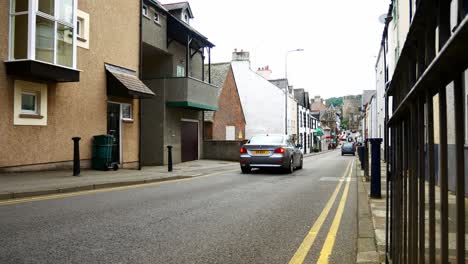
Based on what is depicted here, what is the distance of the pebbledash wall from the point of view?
36.4 ft

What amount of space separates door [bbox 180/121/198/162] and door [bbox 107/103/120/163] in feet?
21.2

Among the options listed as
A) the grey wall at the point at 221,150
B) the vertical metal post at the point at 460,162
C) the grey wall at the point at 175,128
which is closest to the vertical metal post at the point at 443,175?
the vertical metal post at the point at 460,162

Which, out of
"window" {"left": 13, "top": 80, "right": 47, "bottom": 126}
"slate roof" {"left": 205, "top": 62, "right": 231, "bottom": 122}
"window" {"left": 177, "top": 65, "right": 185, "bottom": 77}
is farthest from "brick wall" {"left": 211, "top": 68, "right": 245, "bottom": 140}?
"window" {"left": 13, "top": 80, "right": 47, "bottom": 126}

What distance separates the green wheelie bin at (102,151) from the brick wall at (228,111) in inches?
802

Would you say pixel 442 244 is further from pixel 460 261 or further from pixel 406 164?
pixel 406 164

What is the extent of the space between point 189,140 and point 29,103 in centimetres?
1220

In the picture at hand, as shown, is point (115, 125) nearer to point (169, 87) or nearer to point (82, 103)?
point (82, 103)

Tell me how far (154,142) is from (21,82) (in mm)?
9322

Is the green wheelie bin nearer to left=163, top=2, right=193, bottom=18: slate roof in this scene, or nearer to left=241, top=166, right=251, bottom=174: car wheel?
left=241, top=166, right=251, bottom=174: car wheel

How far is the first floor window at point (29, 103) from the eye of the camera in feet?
38.6

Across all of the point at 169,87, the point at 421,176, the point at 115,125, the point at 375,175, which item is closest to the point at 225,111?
the point at 169,87

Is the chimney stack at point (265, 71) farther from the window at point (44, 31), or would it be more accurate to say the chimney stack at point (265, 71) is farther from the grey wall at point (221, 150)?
the window at point (44, 31)

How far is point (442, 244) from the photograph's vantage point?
1328mm

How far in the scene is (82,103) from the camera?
1398 centimetres
